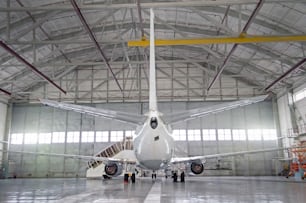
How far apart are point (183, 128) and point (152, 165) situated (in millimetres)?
22943

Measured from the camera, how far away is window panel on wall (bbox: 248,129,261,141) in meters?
33.8

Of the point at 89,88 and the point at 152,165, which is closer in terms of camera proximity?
the point at 152,165

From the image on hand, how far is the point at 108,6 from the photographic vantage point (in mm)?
15883

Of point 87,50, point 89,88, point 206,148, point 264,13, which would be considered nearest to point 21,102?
point 89,88

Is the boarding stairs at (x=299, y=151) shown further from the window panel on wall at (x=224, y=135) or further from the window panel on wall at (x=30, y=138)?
the window panel on wall at (x=30, y=138)

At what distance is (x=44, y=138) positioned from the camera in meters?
35.0

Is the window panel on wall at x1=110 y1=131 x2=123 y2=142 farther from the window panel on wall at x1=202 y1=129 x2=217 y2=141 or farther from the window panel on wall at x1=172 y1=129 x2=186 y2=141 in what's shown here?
the window panel on wall at x1=202 y1=129 x2=217 y2=141

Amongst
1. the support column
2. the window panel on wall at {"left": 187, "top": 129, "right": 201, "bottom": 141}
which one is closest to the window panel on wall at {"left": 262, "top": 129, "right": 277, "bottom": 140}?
the window panel on wall at {"left": 187, "top": 129, "right": 201, "bottom": 141}

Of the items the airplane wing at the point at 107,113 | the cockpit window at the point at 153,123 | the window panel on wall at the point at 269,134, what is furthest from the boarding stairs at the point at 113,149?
the cockpit window at the point at 153,123

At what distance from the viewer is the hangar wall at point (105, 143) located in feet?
110

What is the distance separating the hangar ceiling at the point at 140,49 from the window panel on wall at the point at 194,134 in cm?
428

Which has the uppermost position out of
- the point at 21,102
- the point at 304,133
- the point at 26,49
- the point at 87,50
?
the point at 87,50

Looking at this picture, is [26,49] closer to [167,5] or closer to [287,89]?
[167,5]

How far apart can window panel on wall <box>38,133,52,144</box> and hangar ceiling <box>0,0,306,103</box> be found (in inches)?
204
